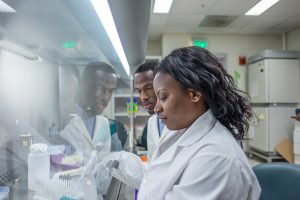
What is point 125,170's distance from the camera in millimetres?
1066

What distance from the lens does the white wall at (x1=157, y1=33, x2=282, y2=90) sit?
4.61 metres

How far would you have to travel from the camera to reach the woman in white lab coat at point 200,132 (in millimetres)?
543

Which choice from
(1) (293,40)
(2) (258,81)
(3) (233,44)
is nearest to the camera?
(2) (258,81)

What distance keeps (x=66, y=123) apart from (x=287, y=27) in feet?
14.1

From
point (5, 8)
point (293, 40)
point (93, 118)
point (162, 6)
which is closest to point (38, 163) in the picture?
point (93, 118)

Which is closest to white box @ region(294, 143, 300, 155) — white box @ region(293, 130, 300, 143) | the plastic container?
white box @ region(293, 130, 300, 143)

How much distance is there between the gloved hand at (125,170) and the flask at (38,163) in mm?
206

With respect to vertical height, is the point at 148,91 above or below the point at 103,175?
above

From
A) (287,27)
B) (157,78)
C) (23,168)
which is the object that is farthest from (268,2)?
(23,168)

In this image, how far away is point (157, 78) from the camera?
69 centimetres

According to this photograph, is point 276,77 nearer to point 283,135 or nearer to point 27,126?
point 283,135

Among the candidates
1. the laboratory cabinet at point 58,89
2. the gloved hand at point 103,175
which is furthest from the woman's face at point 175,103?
the gloved hand at point 103,175

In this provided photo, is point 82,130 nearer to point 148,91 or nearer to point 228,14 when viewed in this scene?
point 148,91

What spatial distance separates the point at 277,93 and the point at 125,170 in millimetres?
3857
